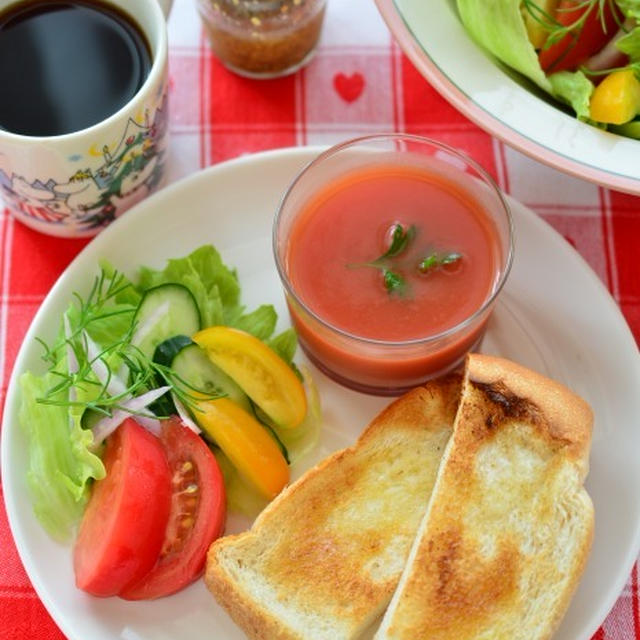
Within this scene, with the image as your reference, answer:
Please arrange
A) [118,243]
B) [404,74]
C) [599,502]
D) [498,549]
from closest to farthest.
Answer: [498,549], [599,502], [118,243], [404,74]

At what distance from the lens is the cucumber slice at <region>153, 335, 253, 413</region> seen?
2.40 meters

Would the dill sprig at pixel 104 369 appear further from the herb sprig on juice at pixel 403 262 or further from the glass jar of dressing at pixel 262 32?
the glass jar of dressing at pixel 262 32

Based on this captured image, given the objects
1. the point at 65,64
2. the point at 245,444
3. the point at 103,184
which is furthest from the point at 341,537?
the point at 65,64

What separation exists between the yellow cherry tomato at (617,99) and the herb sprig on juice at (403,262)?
1.40ft

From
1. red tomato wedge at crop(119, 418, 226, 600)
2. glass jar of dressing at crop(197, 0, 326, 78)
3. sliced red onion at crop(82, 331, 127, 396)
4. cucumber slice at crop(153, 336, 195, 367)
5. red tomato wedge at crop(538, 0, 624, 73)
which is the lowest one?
red tomato wedge at crop(119, 418, 226, 600)

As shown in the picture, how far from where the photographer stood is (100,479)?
7.66 feet

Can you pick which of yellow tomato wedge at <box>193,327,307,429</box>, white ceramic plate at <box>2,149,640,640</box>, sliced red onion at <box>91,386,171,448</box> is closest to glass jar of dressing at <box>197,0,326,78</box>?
white ceramic plate at <box>2,149,640,640</box>

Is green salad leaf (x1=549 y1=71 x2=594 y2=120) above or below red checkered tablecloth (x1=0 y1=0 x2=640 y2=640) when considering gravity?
above

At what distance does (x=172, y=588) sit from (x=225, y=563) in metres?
0.13

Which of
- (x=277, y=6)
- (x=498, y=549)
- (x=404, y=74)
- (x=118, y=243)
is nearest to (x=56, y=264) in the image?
(x=118, y=243)

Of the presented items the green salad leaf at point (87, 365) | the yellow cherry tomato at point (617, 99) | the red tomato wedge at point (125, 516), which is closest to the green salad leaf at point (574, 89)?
the yellow cherry tomato at point (617, 99)

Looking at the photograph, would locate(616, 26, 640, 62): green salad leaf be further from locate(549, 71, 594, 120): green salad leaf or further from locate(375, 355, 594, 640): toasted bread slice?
locate(375, 355, 594, 640): toasted bread slice

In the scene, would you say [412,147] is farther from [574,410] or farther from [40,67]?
[40,67]

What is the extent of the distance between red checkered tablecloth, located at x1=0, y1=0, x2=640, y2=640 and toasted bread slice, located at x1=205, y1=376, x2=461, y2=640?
2.09 ft
